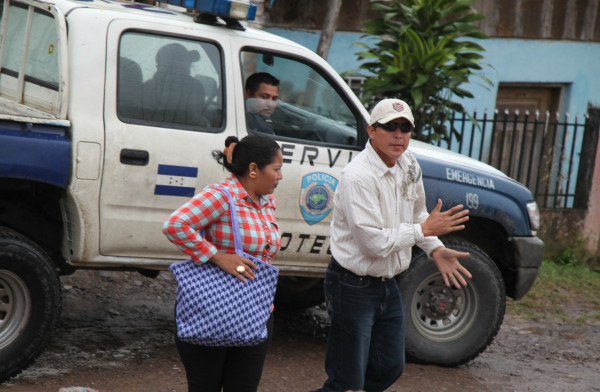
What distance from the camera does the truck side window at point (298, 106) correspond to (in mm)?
5078

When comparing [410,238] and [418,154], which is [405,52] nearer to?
[418,154]

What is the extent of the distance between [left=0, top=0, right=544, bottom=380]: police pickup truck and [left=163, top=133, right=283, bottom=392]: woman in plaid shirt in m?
1.33

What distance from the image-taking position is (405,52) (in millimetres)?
8188

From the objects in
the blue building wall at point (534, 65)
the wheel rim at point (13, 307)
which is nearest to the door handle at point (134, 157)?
the wheel rim at point (13, 307)

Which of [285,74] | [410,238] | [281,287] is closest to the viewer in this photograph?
[410,238]

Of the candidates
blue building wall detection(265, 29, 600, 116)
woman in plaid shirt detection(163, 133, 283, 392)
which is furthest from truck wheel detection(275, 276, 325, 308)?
blue building wall detection(265, 29, 600, 116)

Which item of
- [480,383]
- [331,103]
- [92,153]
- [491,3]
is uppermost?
[491,3]

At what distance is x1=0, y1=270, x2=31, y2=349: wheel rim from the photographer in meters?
4.49

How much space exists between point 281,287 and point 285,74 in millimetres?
2127

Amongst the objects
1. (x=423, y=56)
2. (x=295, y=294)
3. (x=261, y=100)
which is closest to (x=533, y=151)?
(x=423, y=56)

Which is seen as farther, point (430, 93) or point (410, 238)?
point (430, 93)

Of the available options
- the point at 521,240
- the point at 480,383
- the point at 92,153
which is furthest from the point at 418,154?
the point at 92,153

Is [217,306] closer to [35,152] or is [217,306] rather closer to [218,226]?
[218,226]

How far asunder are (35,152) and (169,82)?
91cm
